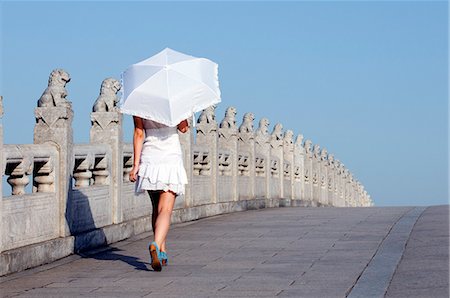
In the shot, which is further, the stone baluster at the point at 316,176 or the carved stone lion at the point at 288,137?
the stone baluster at the point at 316,176

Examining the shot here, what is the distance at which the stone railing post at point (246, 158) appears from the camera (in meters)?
22.0

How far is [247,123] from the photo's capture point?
23250 millimetres

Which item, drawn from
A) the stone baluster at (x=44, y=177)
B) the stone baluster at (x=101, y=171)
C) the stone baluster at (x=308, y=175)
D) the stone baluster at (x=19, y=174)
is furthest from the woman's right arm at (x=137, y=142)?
the stone baluster at (x=308, y=175)

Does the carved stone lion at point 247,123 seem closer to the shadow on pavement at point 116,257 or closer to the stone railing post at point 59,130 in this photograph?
the shadow on pavement at point 116,257

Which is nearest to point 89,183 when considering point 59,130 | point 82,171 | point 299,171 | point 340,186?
point 82,171

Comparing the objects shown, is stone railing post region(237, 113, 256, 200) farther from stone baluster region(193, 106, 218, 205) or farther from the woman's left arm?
the woman's left arm

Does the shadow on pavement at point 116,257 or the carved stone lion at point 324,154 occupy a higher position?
the carved stone lion at point 324,154

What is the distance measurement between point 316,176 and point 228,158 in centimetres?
1634

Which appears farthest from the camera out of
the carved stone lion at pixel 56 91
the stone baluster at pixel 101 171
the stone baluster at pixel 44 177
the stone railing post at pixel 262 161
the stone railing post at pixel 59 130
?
the stone railing post at pixel 262 161

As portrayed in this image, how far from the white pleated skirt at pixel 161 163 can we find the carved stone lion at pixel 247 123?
12.9m

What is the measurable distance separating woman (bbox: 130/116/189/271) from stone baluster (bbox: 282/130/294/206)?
656 inches

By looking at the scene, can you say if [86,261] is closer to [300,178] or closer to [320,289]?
[320,289]

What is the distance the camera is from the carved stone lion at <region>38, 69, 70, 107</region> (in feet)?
37.4

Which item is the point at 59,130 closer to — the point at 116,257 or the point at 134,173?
the point at 116,257
